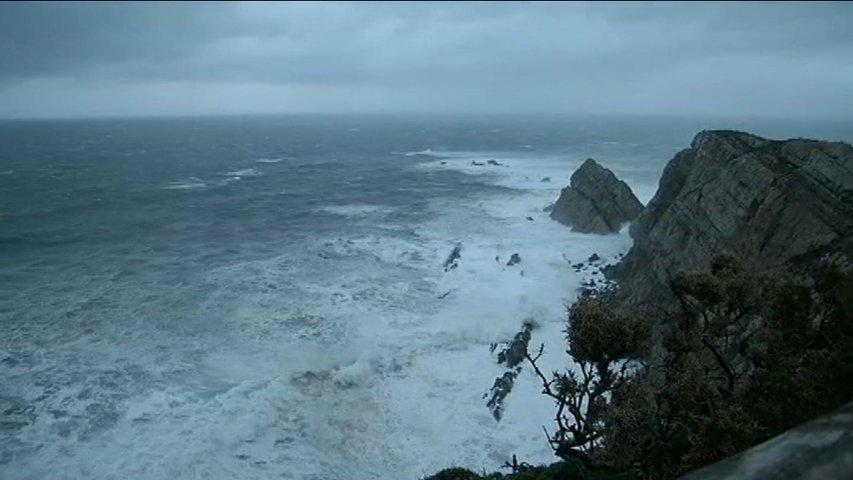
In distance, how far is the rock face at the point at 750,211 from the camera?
25000 millimetres

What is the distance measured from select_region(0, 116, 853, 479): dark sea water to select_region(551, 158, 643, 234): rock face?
169cm

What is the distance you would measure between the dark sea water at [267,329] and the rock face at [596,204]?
5.54ft

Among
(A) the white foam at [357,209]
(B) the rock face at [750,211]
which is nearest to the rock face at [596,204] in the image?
(B) the rock face at [750,211]

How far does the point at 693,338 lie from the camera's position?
14.0 m

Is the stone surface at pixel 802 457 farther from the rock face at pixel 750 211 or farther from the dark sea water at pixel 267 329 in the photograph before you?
the rock face at pixel 750 211

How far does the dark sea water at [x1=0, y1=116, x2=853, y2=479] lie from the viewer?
20.4 metres

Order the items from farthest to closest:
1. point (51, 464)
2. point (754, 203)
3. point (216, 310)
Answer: point (216, 310) → point (754, 203) → point (51, 464)

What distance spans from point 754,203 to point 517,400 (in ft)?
50.7

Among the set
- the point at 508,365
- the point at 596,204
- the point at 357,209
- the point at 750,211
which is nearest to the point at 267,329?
the point at 508,365

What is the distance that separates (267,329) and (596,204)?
31237mm

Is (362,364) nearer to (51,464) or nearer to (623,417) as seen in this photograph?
(51,464)

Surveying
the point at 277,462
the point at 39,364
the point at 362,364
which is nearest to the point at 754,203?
the point at 362,364

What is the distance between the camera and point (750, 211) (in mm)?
28125

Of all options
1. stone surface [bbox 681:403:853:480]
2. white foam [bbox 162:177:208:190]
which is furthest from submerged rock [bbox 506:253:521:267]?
white foam [bbox 162:177:208:190]
